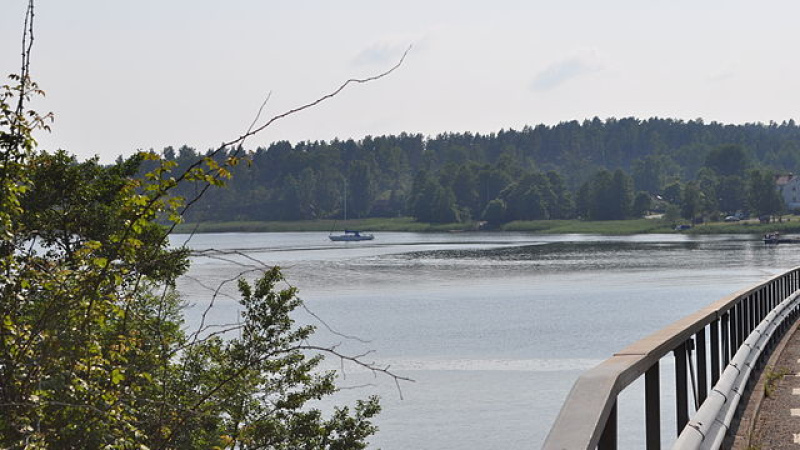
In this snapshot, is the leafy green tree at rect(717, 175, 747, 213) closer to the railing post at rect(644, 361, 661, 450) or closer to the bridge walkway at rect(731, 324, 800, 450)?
the bridge walkway at rect(731, 324, 800, 450)

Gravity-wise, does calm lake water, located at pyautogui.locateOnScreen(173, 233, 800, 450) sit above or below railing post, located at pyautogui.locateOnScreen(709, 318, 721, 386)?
below

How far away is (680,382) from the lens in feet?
19.8

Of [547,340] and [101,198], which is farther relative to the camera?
[547,340]

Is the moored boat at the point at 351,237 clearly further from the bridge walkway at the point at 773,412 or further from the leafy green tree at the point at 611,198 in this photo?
the bridge walkway at the point at 773,412

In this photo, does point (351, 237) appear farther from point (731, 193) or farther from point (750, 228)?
point (731, 193)

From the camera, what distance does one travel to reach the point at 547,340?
5056 cm

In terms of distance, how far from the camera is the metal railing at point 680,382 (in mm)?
2988

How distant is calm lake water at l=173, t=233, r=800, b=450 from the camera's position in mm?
33906

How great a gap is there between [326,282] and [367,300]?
1491 centimetres

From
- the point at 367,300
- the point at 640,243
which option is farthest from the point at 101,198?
the point at 640,243

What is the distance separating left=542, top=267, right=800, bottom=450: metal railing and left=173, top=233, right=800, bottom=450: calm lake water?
207 centimetres

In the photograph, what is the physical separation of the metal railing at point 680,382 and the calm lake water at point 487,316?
2.07m

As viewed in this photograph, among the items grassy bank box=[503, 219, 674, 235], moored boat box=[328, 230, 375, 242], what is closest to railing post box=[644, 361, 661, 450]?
moored boat box=[328, 230, 375, 242]

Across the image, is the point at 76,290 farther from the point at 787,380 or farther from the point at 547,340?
the point at 547,340
